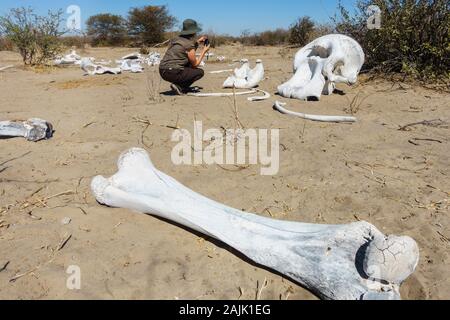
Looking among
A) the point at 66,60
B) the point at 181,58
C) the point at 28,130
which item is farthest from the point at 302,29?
the point at 28,130

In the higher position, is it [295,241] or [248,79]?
[248,79]

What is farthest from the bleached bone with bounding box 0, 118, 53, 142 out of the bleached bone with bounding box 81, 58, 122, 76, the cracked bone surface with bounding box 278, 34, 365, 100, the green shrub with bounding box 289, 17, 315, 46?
the green shrub with bounding box 289, 17, 315, 46

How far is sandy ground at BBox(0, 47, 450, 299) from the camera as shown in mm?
1935

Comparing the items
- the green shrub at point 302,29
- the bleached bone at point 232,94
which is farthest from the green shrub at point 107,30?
the bleached bone at point 232,94

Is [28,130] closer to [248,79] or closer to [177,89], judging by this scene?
[177,89]

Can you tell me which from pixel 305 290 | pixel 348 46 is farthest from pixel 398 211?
pixel 348 46

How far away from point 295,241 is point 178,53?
449 cm

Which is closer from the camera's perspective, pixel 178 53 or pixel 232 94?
pixel 232 94

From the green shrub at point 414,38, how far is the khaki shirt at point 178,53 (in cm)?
334

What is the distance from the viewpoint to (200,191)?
9.27 feet

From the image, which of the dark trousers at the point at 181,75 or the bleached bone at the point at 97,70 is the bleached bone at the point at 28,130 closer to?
the dark trousers at the point at 181,75

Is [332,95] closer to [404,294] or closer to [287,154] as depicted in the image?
[287,154]

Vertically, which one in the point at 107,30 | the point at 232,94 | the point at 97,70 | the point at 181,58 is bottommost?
the point at 232,94

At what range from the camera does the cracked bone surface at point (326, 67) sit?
5266 mm
